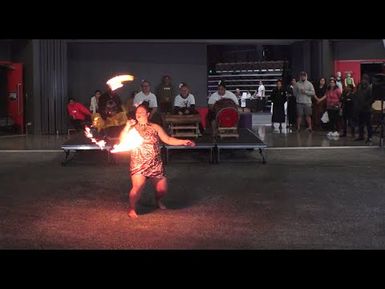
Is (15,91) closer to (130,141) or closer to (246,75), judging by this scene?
(246,75)

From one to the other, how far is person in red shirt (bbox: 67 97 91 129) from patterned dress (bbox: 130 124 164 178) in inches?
432

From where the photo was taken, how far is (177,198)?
395 inches

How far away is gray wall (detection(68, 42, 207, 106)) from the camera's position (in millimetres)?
21516

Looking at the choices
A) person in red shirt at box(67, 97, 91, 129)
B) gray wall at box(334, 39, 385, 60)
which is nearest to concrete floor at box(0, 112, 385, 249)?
person in red shirt at box(67, 97, 91, 129)

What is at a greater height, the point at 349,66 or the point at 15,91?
the point at 349,66

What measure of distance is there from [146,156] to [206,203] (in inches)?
55.4

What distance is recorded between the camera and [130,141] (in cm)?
884

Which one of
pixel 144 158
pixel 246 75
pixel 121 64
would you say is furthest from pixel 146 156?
pixel 246 75

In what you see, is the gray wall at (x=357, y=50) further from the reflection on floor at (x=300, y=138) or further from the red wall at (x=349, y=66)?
the reflection on floor at (x=300, y=138)

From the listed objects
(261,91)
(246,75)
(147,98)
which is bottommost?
(147,98)

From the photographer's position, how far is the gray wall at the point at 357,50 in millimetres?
23000
